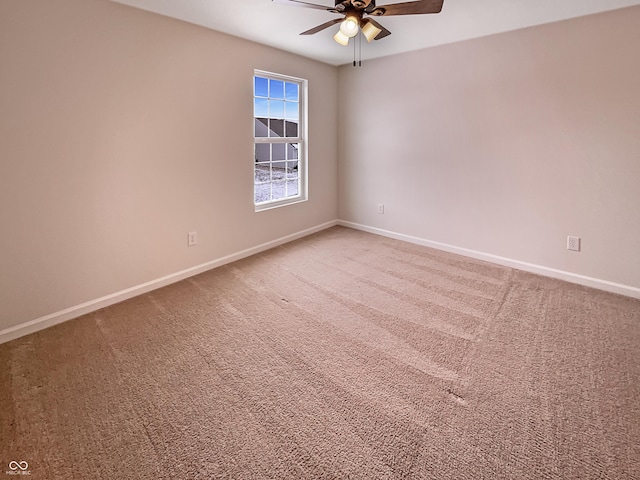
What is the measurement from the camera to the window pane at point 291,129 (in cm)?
438

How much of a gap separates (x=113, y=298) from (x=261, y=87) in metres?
2.72

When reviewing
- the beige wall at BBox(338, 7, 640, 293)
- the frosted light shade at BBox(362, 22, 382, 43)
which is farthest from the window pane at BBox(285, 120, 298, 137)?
the frosted light shade at BBox(362, 22, 382, 43)

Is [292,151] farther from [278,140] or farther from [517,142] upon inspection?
[517,142]

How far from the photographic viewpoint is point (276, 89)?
4.14m

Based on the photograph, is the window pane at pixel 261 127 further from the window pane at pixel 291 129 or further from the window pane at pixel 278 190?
the window pane at pixel 278 190

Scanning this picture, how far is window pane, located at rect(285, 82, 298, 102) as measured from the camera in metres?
4.29

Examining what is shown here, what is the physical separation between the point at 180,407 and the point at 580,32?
13.5ft

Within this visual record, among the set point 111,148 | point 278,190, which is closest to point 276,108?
point 278,190

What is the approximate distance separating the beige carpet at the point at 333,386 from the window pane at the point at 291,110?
2410 millimetres

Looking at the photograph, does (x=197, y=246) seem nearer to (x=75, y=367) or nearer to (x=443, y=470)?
(x=75, y=367)

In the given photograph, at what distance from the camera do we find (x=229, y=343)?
2279mm

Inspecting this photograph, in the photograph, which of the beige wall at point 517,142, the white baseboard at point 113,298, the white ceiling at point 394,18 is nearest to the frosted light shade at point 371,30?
the white ceiling at point 394,18
